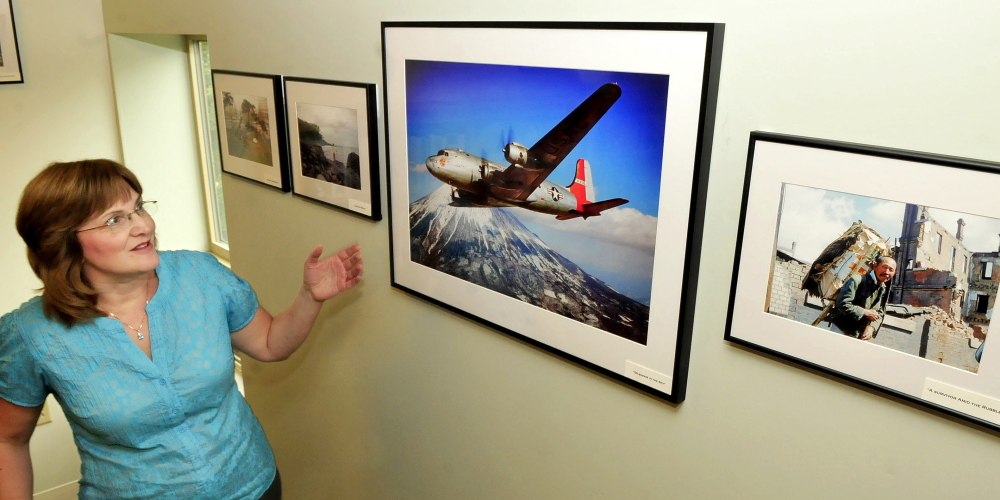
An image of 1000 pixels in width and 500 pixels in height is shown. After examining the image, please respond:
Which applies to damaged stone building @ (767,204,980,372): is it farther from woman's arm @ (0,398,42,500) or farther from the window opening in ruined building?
woman's arm @ (0,398,42,500)

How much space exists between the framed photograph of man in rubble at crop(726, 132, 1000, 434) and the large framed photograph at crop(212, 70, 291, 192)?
A: 1.59 m

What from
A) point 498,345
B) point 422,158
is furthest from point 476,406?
point 422,158

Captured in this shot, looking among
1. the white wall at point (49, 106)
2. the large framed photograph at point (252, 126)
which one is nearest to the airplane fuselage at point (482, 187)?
the large framed photograph at point (252, 126)

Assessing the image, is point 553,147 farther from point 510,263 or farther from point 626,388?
point 626,388

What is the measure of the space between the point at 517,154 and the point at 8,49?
108 inches

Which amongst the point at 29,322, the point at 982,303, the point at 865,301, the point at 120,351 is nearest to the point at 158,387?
the point at 120,351

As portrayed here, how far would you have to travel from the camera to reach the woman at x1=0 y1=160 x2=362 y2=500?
151 centimetres

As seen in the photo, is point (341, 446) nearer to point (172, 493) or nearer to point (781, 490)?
point (172, 493)

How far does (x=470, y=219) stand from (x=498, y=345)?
319 millimetres

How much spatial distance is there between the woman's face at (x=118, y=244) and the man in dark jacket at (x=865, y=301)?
55.2 inches

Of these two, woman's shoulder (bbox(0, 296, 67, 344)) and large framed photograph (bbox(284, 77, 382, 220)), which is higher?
large framed photograph (bbox(284, 77, 382, 220))

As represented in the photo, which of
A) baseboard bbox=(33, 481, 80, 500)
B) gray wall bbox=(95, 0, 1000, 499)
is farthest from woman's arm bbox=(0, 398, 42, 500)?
baseboard bbox=(33, 481, 80, 500)

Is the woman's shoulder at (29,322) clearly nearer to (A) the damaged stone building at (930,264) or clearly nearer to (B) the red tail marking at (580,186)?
(B) the red tail marking at (580,186)

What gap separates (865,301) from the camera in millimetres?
1027
